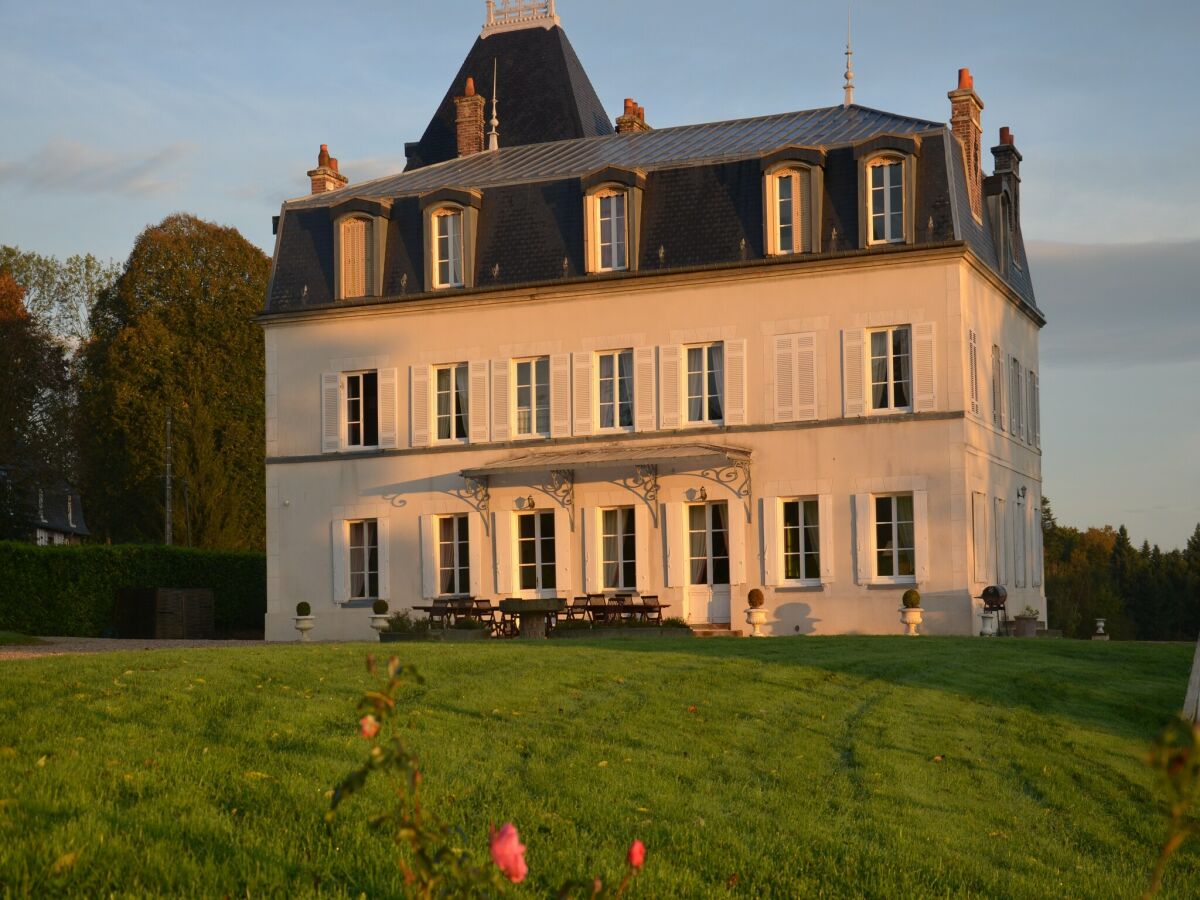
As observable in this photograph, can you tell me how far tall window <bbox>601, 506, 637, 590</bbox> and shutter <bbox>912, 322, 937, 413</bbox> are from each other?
5.53 meters

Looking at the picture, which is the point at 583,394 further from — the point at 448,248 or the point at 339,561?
the point at 339,561

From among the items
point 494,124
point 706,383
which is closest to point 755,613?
point 706,383

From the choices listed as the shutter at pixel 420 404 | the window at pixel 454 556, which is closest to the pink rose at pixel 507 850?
the window at pixel 454 556

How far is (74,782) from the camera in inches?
269

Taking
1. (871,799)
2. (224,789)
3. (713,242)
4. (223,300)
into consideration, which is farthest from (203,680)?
(223,300)

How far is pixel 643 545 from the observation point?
90.1 ft

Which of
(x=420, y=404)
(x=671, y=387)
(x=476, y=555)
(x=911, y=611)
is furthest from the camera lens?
(x=420, y=404)

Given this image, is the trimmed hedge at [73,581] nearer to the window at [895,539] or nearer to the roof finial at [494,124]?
the roof finial at [494,124]

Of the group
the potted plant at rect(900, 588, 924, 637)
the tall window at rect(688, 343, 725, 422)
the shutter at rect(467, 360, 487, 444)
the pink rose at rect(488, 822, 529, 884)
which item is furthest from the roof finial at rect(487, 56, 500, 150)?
the pink rose at rect(488, 822, 529, 884)

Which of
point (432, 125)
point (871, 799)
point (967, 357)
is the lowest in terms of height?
point (871, 799)

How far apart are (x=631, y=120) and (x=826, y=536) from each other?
44.7 feet

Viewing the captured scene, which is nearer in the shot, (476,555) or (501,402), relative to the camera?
(476,555)

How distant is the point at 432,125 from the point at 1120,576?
39.5m

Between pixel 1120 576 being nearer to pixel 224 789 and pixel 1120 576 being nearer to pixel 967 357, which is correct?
pixel 967 357
